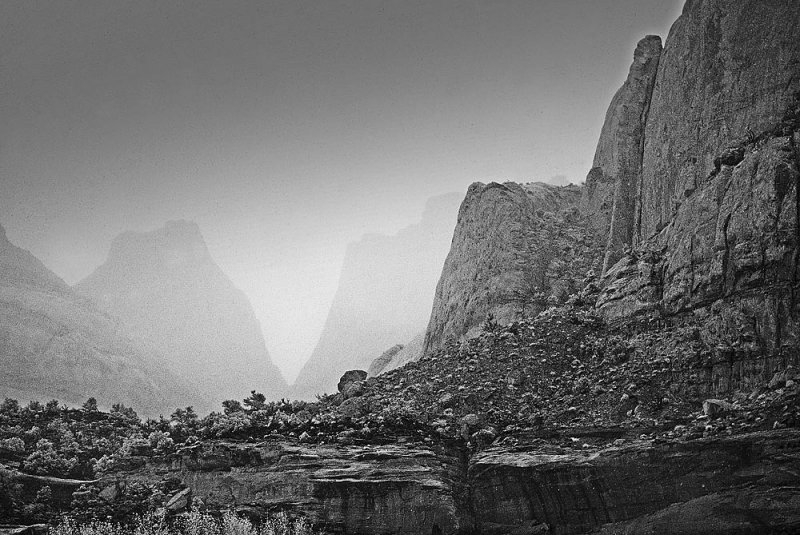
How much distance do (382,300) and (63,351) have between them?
87.4m

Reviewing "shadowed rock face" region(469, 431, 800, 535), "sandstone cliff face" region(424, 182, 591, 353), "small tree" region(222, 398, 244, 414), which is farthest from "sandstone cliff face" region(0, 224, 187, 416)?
"shadowed rock face" region(469, 431, 800, 535)

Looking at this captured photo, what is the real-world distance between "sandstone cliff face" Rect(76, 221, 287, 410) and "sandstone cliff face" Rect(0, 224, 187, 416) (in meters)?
26.0

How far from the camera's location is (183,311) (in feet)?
593

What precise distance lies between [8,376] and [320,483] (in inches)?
3134

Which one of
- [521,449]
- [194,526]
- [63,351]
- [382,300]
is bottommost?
[194,526]

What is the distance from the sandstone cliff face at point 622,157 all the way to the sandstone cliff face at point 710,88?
6.72 feet

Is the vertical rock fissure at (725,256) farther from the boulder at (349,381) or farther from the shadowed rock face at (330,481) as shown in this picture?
the boulder at (349,381)

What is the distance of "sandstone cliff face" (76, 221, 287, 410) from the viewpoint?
16438cm

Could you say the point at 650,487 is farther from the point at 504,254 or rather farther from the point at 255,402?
the point at 255,402

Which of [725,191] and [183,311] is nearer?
[725,191]

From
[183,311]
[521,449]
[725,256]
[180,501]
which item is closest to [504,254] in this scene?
[725,256]

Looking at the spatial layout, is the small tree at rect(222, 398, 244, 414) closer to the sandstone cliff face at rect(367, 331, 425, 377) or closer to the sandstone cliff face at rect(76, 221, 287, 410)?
the sandstone cliff face at rect(367, 331, 425, 377)

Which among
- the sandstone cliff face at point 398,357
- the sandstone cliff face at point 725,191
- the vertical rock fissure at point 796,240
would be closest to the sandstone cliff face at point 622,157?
the sandstone cliff face at point 725,191

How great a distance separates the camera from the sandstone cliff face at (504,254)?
50.2 meters
